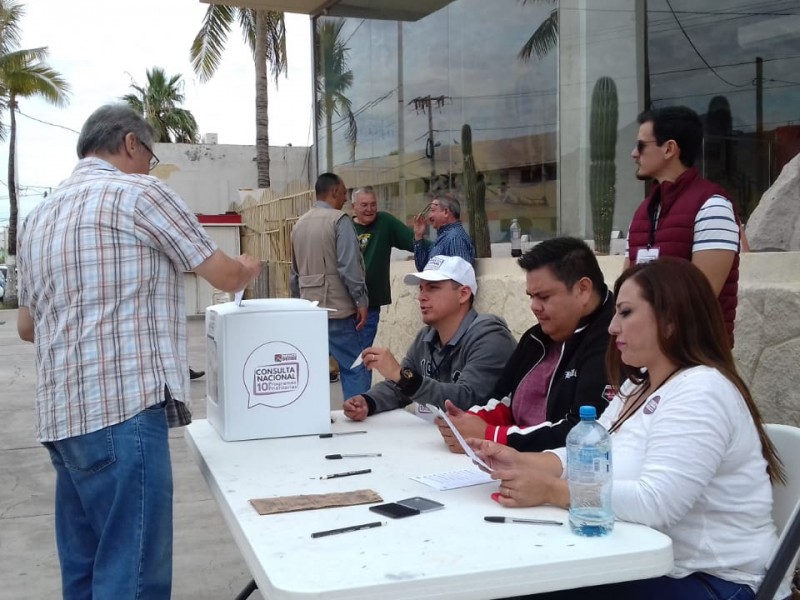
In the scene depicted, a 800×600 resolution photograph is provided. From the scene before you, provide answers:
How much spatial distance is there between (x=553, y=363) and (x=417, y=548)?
123cm

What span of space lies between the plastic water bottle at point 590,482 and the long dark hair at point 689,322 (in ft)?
1.04

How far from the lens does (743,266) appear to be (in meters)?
3.77

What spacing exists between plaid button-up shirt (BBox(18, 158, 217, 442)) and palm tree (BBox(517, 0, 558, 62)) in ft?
15.3

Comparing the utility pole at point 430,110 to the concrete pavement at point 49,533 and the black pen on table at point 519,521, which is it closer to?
the concrete pavement at point 49,533

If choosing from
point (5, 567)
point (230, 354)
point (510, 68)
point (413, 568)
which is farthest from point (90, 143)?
point (510, 68)

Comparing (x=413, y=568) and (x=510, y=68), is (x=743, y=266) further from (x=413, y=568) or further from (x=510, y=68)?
(x=510, y=68)

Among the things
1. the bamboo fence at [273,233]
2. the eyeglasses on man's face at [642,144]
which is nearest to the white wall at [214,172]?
the bamboo fence at [273,233]

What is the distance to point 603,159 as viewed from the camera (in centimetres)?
565

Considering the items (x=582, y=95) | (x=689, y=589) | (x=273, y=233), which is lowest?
(x=689, y=589)

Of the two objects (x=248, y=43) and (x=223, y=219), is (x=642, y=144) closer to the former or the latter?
(x=223, y=219)

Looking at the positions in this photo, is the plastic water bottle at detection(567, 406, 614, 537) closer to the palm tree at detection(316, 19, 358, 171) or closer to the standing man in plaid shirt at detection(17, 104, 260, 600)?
the standing man in plaid shirt at detection(17, 104, 260, 600)

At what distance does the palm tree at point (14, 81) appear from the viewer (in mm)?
25031

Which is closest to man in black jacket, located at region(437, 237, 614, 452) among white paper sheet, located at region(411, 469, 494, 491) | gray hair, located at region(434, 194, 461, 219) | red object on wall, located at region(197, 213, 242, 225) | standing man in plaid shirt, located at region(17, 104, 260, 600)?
white paper sheet, located at region(411, 469, 494, 491)

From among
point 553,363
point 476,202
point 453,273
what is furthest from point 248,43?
point 553,363
